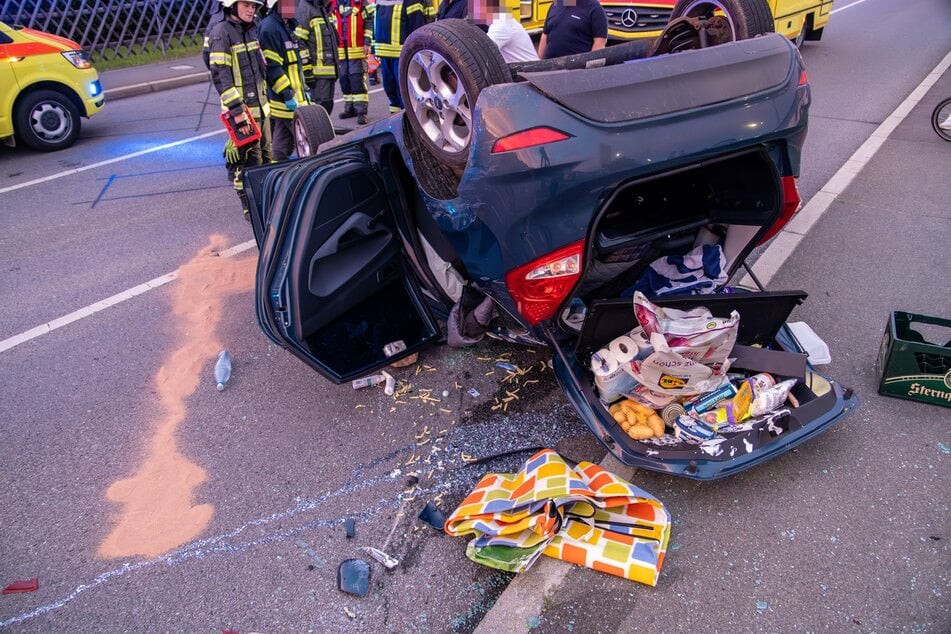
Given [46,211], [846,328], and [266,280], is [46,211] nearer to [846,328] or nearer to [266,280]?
[266,280]

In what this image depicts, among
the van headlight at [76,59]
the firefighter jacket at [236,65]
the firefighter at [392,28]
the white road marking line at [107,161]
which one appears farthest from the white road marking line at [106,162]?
the firefighter jacket at [236,65]

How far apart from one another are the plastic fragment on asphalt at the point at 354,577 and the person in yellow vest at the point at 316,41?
621 cm

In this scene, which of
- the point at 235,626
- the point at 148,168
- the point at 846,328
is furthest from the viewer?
the point at 148,168

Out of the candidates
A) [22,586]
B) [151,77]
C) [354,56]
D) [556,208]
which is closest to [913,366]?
[556,208]

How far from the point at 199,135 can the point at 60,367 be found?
557cm

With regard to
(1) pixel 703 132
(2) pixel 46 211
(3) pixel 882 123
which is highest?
(1) pixel 703 132

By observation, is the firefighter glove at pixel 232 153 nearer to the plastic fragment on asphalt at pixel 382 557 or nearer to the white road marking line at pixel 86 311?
the white road marking line at pixel 86 311

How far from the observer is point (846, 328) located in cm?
392

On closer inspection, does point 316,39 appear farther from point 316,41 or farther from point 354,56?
point 354,56

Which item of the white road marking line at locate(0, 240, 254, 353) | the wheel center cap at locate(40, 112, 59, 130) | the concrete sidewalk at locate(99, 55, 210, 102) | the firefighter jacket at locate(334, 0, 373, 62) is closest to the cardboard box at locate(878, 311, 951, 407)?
the white road marking line at locate(0, 240, 254, 353)

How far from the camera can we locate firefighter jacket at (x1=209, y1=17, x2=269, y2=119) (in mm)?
5523

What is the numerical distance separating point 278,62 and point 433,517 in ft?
16.1

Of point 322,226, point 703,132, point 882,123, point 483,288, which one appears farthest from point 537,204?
point 882,123

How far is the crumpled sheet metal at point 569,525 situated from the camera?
245 centimetres
